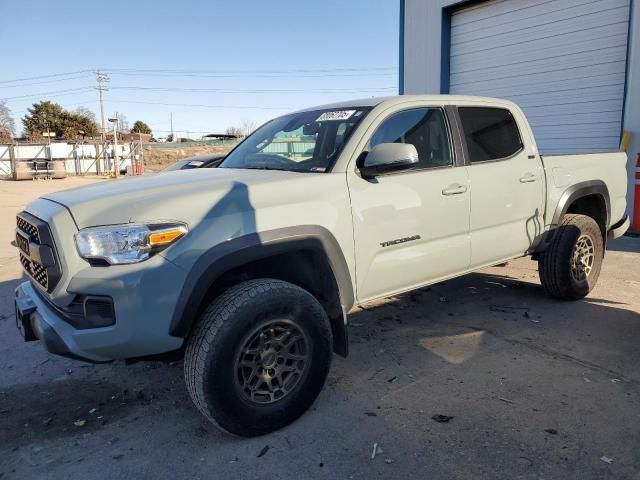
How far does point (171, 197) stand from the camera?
2740 mm

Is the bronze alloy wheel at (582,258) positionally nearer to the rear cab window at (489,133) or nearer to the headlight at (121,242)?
the rear cab window at (489,133)

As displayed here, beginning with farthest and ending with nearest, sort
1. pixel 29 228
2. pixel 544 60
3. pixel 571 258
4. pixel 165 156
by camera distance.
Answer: pixel 165 156, pixel 544 60, pixel 571 258, pixel 29 228

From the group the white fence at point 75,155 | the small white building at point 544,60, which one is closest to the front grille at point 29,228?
the small white building at point 544,60

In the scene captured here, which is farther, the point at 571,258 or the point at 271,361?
the point at 571,258

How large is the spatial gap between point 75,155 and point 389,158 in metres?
34.5

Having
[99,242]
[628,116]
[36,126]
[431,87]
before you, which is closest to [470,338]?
[99,242]

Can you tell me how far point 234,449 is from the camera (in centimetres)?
280

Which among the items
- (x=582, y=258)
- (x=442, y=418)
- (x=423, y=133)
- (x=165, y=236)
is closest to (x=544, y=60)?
(x=582, y=258)

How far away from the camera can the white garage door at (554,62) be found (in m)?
9.38

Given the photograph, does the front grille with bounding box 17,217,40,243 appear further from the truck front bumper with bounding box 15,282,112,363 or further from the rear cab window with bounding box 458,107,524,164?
the rear cab window with bounding box 458,107,524,164

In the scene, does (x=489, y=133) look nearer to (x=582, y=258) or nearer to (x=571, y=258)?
(x=571, y=258)

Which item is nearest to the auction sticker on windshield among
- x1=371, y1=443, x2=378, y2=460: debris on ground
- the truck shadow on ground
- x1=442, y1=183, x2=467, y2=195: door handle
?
x1=442, y1=183, x2=467, y2=195: door handle

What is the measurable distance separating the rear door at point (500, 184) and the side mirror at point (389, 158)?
3.10 ft

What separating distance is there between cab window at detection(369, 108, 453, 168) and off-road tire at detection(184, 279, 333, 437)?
147 cm
